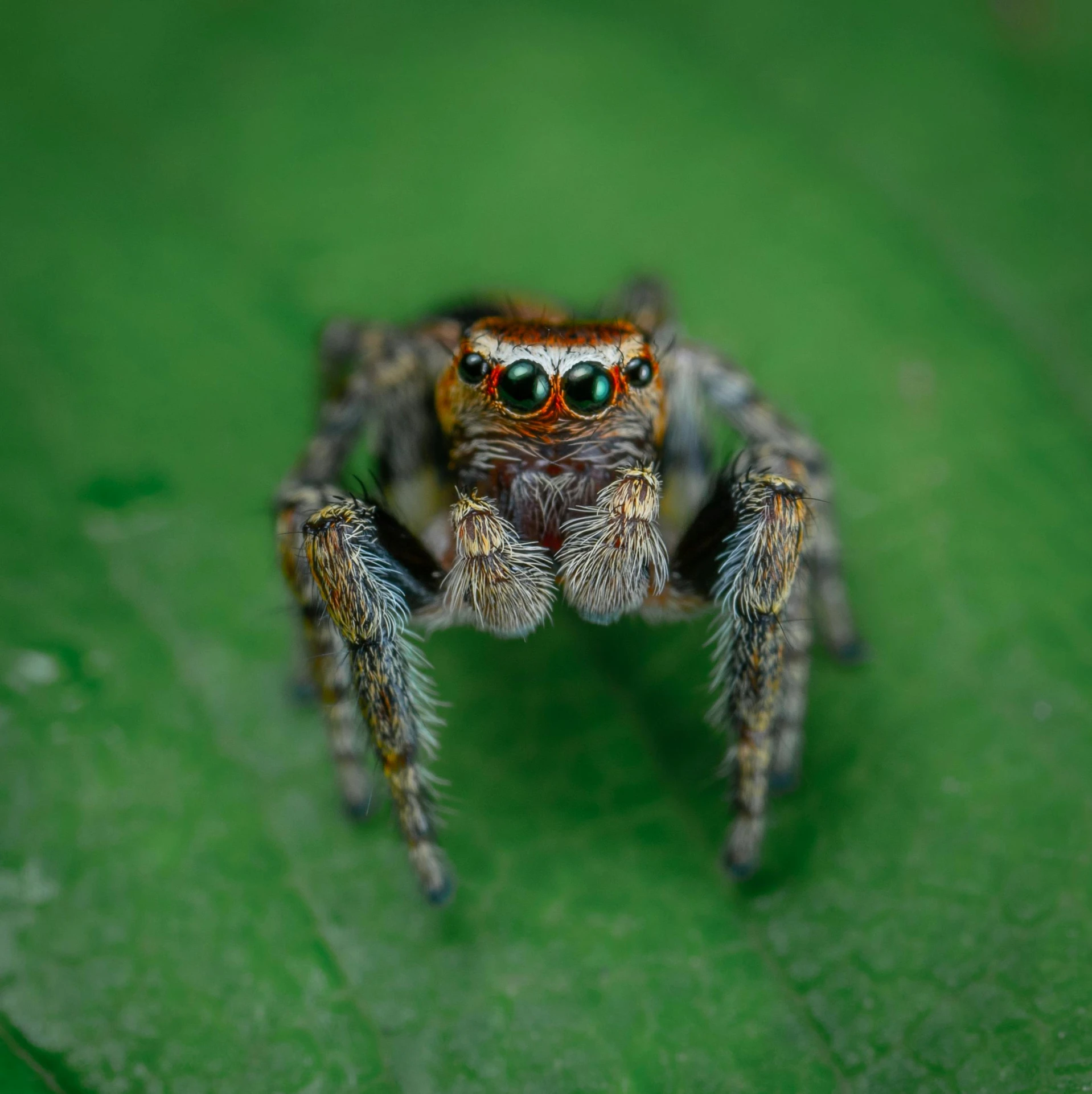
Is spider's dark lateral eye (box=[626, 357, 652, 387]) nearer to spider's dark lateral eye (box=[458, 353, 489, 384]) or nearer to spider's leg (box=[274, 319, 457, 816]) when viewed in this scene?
spider's dark lateral eye (box=[458, 353, 489, 384])

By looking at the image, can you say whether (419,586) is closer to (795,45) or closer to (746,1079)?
(746,1079)

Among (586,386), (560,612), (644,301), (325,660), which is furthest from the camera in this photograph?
(644,301)

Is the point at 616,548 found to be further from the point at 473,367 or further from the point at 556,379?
the point at 473,367

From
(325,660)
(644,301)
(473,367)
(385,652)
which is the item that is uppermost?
(644,301)

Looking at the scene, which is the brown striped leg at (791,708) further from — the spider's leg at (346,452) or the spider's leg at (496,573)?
the spider's leg at (346,452)

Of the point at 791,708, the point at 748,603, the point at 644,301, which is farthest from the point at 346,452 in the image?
the point at 791,708

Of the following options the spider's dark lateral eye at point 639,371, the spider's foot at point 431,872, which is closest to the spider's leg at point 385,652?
the spider's foot at point 431,872

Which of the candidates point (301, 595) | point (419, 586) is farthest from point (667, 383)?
point (301, 595)
